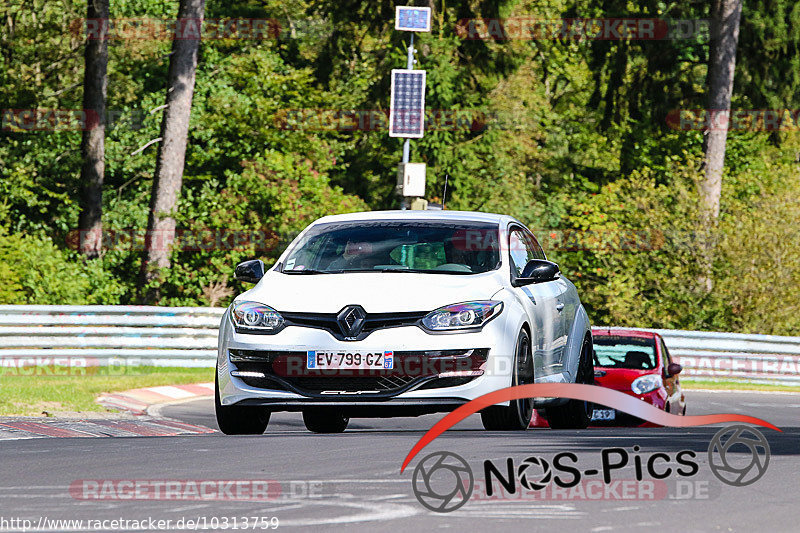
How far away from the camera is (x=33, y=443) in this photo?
11016 millimetres

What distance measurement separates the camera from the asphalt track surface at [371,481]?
6969 millimetres

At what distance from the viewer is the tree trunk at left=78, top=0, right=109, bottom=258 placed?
3812 cm

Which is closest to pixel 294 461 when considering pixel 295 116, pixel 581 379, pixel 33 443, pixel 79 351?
pixel 33 443

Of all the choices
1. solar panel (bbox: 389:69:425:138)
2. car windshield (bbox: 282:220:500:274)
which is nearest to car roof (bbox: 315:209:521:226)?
car windshield (bbox: 282:220:500:274)

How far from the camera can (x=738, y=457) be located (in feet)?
31.3

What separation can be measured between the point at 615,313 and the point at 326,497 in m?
27.4

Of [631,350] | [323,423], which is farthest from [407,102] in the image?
[323,423]

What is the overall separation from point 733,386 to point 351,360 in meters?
19.9

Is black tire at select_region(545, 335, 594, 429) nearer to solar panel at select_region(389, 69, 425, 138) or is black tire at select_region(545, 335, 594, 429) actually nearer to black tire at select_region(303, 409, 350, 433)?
black tire at select_region(303, 409, 350, 433)

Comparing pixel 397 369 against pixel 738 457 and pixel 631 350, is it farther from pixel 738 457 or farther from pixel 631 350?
pixel 631 350

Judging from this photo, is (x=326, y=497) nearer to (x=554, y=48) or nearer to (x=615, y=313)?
(x=615, y=313)

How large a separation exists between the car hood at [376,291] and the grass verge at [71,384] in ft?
19.9

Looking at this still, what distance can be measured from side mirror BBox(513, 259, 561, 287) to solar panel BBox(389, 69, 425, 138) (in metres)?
15.7

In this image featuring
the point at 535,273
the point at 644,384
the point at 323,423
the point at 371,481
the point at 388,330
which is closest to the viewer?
the point at 371,481
